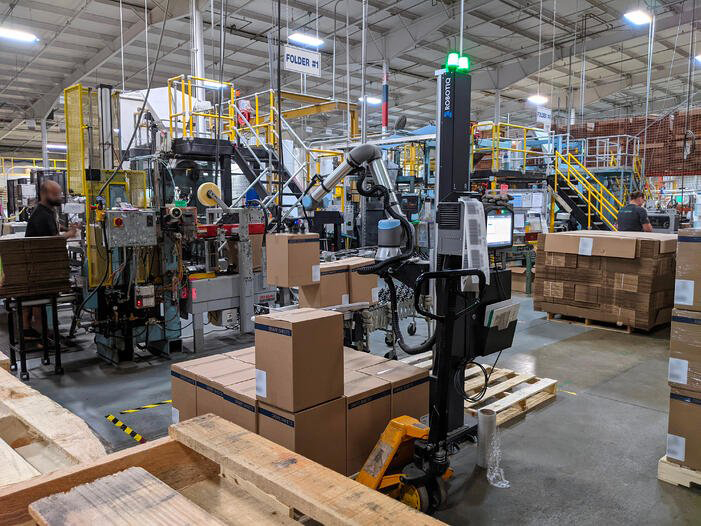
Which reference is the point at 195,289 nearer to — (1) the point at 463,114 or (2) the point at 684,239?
(1) the point at 463,114

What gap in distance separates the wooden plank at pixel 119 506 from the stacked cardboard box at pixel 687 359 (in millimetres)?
3329

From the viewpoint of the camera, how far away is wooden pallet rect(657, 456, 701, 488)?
333 cm

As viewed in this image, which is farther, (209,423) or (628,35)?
(628,35)

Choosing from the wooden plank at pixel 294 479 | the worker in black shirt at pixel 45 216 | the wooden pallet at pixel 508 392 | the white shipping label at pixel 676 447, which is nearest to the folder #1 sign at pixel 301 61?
the worker in black shirt at pixel 45 216

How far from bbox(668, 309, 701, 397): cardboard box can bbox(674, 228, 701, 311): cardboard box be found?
0.23ft

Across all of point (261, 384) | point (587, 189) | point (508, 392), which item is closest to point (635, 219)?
point (587, 189)

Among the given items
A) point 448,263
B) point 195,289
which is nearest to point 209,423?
point 448,263

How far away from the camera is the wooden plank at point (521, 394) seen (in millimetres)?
4362

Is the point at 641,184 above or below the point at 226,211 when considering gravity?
above

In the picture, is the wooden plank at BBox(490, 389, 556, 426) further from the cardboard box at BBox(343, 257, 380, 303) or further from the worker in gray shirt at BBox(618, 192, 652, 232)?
the worker in gray shirt at BBox(618, 192, 652, 232)

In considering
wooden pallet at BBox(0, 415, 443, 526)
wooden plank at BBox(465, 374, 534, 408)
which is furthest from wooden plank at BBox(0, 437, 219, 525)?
wooden plank at BBox(465, 374, 534, 408)

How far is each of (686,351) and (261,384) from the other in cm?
271

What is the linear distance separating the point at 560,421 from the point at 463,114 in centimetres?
271

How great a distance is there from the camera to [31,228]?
6.00 metres
